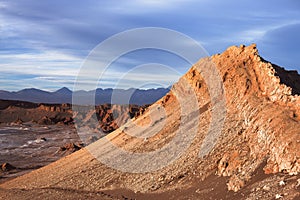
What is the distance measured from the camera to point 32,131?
90438mm

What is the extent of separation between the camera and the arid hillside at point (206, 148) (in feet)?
58.8

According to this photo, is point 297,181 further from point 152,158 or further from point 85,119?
point 85,119

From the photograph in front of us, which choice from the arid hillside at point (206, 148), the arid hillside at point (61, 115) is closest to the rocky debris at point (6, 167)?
the arid hillside at point (206, 148)

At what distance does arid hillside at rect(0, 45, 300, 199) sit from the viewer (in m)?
17.9

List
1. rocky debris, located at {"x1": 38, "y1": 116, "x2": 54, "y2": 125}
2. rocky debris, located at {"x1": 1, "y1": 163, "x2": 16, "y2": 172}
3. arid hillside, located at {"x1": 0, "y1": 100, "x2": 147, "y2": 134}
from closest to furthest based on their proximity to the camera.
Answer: rocky debris, located at {"x1": 1, "y1": 163, "x2": 16, "y2": 172}
arid hillside, located at {"x1": 0, "y1": 100, "x2": 147, "y2": 134}
rocky debris, located at {"x1": 38, "y1": 116, "x2": 54, "y2": 125}

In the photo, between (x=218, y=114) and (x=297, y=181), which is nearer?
(x=297, y=181)

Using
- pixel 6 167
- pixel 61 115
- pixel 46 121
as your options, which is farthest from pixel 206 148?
pixel 61 115

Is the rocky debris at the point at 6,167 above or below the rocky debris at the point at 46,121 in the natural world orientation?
below

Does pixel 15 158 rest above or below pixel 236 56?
below

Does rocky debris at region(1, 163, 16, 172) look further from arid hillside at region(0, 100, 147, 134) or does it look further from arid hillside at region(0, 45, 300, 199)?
arid hillside at region(0, 100, 147, 134)

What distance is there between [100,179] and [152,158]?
12.1ft

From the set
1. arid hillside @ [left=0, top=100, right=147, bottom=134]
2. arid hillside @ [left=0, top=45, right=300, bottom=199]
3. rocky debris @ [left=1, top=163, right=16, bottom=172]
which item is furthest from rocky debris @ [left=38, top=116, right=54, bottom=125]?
arid hillside @ [left=0, top=45, right=300, bottom=199]

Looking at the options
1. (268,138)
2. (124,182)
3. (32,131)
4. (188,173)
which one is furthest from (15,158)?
(268,138)

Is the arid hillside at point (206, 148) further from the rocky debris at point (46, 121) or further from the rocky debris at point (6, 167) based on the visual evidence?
the rocky debris at point (46, 121)
